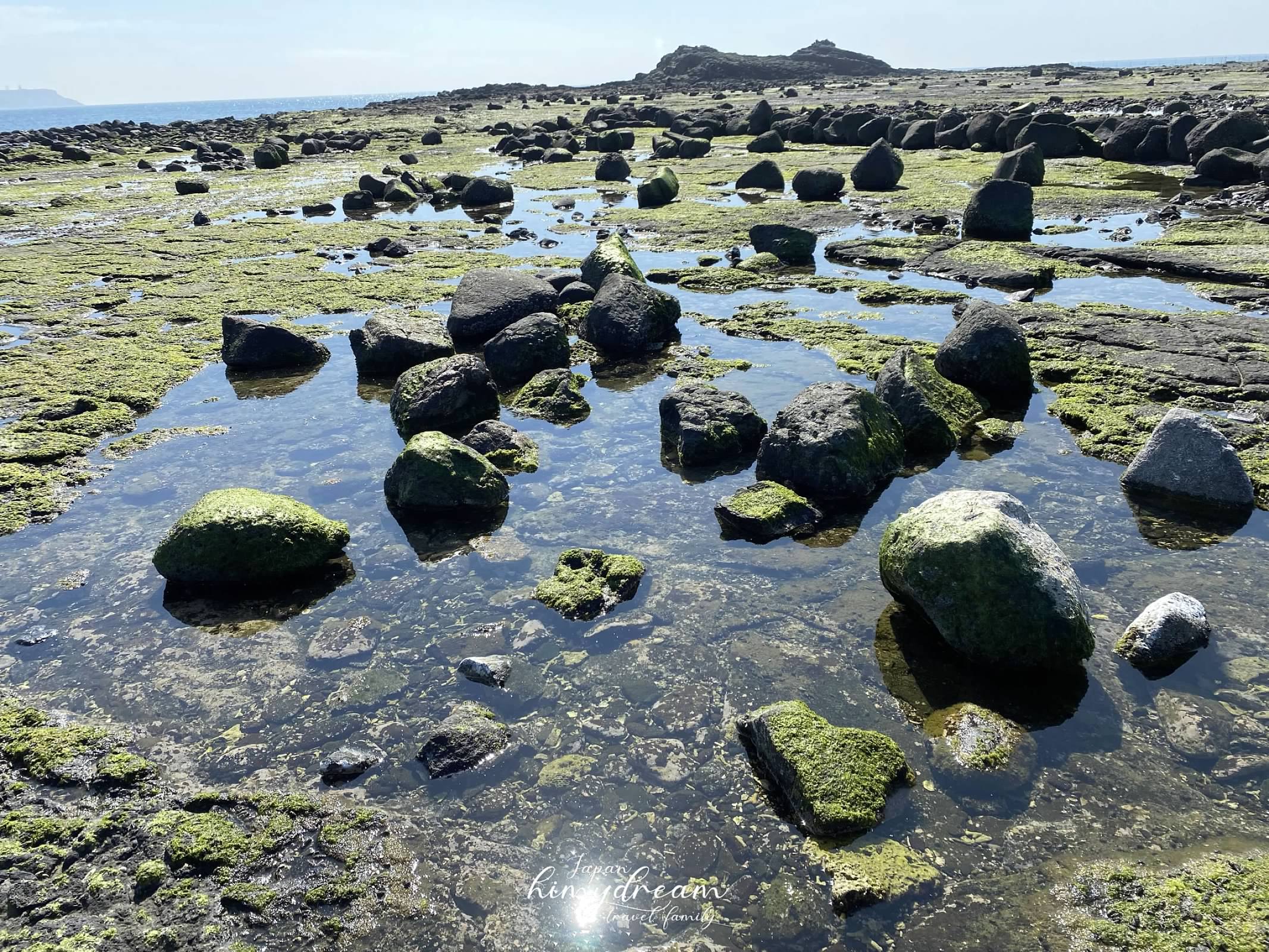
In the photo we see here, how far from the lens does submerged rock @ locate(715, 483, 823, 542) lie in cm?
671

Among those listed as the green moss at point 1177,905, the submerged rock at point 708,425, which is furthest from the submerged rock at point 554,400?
the green moss at point 1177,905

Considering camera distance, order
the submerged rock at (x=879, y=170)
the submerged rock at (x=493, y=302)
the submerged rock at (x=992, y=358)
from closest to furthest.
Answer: the submerged rock at (x=992, y=358), the submerged rock at (x=493, y=302), the submerged rock at (x=879, y=170)

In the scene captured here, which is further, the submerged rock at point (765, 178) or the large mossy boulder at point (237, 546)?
the submerged rock at point (765, 178)

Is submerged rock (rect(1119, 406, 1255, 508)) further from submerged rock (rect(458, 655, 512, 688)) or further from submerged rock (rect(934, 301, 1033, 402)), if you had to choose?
submerged rock (rect(458, 655, 512, 688))

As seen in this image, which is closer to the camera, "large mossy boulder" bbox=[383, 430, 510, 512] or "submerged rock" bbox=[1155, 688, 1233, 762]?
"submerged rock" bbox=[1155, 688, 1233, 762]

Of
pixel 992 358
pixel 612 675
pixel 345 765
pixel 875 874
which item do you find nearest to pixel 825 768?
pixel 875 874

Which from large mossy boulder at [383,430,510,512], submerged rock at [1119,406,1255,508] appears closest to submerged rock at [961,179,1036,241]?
submerged rock at [1119,406,1255,508]

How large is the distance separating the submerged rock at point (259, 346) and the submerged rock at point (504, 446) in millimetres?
4131

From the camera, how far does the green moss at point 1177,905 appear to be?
3445mm

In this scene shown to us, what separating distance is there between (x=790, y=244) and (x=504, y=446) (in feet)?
30.0

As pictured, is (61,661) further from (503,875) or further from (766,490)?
(766,490)

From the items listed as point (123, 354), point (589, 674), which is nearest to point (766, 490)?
point (589, 674)

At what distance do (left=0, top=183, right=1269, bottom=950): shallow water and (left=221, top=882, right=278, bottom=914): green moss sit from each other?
25.4 inches

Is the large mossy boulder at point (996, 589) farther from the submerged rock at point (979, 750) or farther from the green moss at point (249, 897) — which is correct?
the green moss at point (249, 897)
